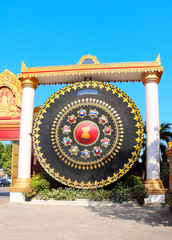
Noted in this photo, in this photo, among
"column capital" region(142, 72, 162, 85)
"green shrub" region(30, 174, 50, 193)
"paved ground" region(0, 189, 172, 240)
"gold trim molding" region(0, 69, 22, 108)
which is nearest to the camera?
"paved ground" region(0, 189, 172, 240)

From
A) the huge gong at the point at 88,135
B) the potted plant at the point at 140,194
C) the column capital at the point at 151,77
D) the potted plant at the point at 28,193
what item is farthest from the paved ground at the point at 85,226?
the column capital at the point at 151,77

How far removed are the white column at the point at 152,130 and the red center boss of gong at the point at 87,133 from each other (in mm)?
2895

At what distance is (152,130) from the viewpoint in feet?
46.5

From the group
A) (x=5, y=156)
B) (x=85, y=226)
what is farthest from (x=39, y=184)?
(x=5, y=156)

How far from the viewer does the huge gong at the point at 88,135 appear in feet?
45.5

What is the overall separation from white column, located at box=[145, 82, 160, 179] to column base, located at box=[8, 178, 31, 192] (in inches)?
264

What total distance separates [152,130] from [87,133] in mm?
3540

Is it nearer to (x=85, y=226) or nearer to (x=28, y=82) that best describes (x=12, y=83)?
(x=28, y=82)

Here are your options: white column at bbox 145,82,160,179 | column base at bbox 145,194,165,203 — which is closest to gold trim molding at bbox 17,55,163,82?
white column at bbox 145,82,160,179

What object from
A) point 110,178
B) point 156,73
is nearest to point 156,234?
point 110,178

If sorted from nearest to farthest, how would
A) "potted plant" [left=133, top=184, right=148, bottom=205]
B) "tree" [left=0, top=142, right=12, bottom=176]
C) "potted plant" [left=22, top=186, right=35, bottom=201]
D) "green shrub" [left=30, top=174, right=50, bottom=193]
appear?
"potted plant" [left=133, top=184, right=148, bottom=205] → "potted plant" [left=22, top=186, right=35, bottom=201] → "green shrub" [left=30, top=174, right=50, bottom=193] → "tree" [left=0, top=142, right=12, bottom=176]

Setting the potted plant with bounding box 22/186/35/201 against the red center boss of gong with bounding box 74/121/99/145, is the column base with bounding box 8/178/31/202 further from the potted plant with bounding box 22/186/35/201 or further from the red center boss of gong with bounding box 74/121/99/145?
the red center boss of gong with bounding box 74/121/99/145

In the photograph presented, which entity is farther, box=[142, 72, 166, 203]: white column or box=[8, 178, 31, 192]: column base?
box=[8, 178, 31, 192]: column base

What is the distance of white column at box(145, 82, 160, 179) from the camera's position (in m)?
13.8
